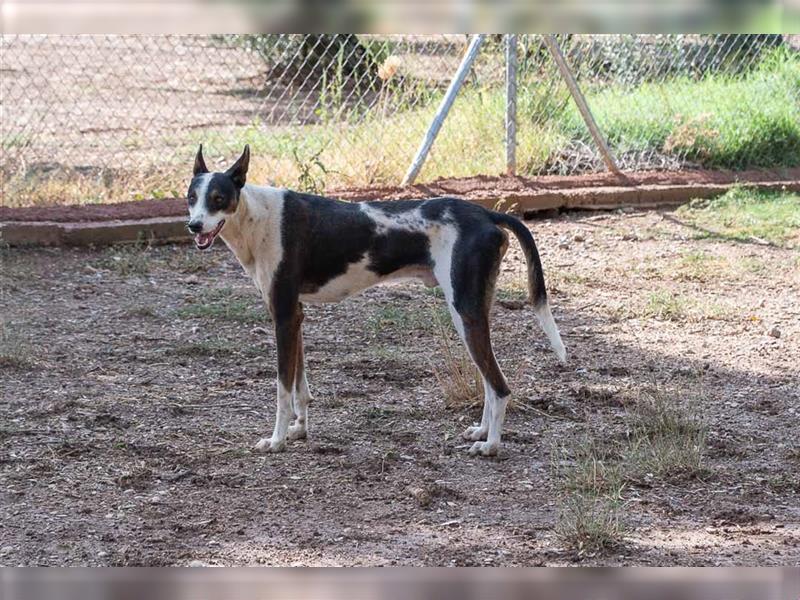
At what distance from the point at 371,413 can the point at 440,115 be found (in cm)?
437

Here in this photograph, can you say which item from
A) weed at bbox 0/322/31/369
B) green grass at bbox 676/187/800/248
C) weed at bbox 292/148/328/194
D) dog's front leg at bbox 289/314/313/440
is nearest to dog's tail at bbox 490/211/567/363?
dog's front leg at bbox 289/314/313/440

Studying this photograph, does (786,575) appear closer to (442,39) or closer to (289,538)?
(289,538)

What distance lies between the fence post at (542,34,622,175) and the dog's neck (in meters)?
4.91

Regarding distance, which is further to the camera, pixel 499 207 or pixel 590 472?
pixel 499 207

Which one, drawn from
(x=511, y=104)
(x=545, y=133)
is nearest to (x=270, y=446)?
(x=511, y=104)

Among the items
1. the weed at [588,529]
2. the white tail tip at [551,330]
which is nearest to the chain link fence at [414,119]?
the white tail tip at [551,330]

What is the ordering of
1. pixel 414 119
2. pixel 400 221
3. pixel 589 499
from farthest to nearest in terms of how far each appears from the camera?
1. pixel 414 119
2. pixel 400 221
3. pixel 589 499

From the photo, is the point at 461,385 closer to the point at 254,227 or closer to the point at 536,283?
the point at 536,283

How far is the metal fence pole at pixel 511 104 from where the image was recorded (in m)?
9.64

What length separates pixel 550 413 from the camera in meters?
5.54

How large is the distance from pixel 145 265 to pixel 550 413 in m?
3.71

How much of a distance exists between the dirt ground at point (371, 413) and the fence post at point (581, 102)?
1.52m

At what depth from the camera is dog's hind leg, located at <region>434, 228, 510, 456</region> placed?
4863 millimetres

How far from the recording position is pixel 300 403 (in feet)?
17.1
